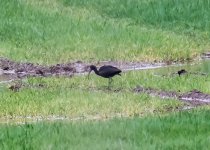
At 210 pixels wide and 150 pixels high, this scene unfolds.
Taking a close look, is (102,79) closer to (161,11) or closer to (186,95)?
(186,95)

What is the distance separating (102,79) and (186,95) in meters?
3.01

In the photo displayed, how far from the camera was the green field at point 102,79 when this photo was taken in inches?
451

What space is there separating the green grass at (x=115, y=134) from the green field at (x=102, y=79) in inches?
0.6

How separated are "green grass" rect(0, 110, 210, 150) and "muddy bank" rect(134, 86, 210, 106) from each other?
3.47m

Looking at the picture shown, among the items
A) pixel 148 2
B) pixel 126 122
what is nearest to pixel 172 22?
pixel 148 2

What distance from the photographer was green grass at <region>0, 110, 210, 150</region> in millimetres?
10831

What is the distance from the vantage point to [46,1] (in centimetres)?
3162

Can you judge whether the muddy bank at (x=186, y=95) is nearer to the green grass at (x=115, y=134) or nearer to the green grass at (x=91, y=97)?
the green grass at (x=91, y=97)

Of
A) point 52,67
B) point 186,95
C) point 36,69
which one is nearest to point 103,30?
point 52,67

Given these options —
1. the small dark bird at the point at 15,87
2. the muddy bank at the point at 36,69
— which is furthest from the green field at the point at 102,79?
the muddy bank at the point at 36,69

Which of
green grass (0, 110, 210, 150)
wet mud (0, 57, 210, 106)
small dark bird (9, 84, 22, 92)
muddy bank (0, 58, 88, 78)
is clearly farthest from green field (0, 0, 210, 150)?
muddy bank (0, 58, 88, 78)

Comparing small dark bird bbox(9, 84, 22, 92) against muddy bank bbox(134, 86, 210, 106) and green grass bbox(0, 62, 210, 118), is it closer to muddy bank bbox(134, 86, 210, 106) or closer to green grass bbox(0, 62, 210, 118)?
green grass bbox(0, 62, 210, 118)

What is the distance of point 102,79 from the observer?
758 inches

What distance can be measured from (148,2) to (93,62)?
8.26m
